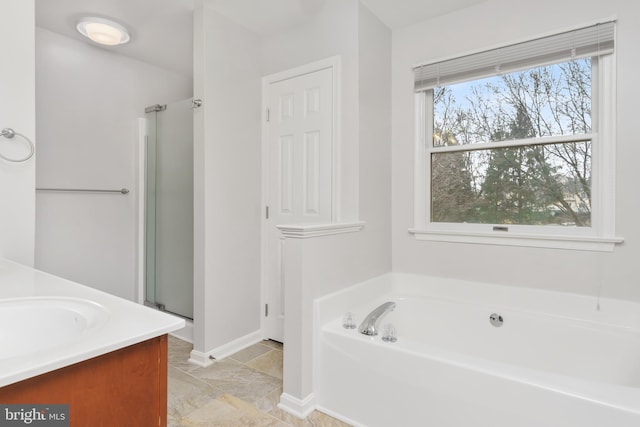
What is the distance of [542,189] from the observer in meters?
2.18

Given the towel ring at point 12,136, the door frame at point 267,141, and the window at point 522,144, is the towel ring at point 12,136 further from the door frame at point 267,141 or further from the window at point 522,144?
the window at point 522,144

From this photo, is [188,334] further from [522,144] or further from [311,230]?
[522,144]

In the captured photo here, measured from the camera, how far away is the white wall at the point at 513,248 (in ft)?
6.24

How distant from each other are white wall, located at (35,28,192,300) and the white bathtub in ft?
6.69

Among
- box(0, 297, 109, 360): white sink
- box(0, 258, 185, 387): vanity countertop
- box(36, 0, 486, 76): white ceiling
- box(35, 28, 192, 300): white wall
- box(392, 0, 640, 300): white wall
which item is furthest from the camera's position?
box(35, 28, 192, 300): white wall

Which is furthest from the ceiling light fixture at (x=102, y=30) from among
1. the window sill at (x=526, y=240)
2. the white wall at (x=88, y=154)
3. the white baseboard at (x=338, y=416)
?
the white baseboard at (x=338, y=416)

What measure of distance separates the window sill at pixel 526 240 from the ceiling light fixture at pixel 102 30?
250 cm

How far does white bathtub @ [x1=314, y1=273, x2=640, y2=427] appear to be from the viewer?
1.31 meters

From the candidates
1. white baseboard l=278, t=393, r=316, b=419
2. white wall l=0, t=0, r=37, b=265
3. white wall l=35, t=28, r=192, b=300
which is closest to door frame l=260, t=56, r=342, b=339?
white baseboard l=278, t=393, r=316, b=419

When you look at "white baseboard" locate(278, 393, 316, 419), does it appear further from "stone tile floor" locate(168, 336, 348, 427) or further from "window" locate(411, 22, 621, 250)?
"window" locate(411, 22, 621, 250)

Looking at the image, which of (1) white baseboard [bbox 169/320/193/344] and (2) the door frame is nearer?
(2) the door frame

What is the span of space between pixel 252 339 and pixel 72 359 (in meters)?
2.24

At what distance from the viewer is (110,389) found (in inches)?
27.4

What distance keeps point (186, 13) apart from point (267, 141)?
100 cm
